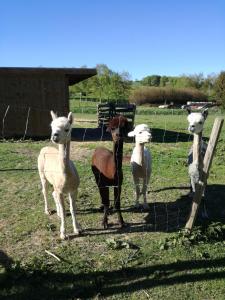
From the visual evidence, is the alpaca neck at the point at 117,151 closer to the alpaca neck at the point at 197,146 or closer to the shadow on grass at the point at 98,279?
the alpaca neck at the point at 197,146

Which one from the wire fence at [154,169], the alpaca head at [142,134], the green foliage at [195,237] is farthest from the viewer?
Answer: the wire fence at [154,169]

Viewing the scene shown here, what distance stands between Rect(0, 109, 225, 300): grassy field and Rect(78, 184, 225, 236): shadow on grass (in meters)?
0.02

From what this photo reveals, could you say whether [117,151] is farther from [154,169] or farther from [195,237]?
[154,169]


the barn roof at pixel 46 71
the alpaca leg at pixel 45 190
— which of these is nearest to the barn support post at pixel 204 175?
the alpaca leg at pixel 45 190

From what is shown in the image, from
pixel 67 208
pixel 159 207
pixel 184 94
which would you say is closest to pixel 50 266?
pixel 67 208

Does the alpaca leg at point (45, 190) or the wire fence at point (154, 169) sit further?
the wire fence at point (154, 169)

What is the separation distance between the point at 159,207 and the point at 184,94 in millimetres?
47092

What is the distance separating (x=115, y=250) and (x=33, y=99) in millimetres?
11784

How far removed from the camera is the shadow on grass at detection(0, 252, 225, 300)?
4473mm

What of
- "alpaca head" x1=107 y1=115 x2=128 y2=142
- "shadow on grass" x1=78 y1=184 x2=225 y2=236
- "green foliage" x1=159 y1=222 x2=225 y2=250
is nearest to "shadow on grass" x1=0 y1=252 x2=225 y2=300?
"green foliage" x1=159 y1=222 x2=225 y2=250

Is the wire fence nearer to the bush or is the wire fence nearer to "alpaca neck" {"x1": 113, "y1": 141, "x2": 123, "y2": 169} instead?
"alpaca neck" {"x1": 113, "y1": 141, "x2": 123, "y2": 169}

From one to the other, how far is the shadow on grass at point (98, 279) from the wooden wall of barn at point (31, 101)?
459 inches

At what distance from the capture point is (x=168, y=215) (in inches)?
275

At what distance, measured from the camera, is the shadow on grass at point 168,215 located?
6344 millimetres
